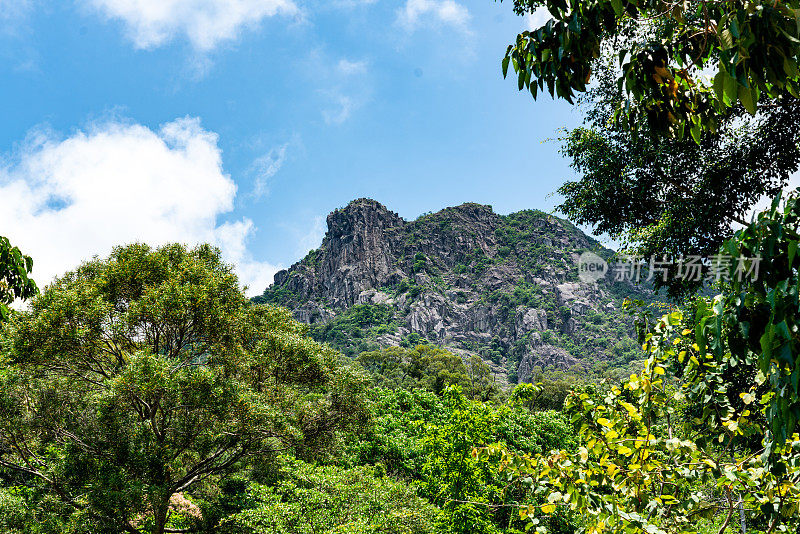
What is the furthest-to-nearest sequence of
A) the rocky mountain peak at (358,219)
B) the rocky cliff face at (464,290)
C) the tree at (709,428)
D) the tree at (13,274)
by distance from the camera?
the rocky mountain peak at (358,219), the rocky cliff face at (464,290), the tree at (13,274), the tree at (709,428)

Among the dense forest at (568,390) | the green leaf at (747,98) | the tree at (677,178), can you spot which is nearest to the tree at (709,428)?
the dense forest at (568,390)

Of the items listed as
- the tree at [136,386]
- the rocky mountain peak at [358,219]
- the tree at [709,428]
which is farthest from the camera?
the rocky mountain peak at [358,219]

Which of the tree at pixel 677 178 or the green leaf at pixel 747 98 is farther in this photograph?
the tree at pixel 677 178

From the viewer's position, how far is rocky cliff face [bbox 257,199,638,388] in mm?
109812

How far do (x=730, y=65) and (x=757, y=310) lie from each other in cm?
82

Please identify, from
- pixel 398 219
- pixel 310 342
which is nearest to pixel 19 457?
pixel 310 342

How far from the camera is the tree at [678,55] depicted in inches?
60.9

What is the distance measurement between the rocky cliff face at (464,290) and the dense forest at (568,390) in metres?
85.9

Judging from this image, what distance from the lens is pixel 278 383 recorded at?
36.2 feet

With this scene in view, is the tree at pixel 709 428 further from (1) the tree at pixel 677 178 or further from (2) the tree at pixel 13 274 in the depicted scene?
(2) the tree at pixel 13 274

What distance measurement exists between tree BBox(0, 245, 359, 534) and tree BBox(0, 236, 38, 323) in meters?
4.28

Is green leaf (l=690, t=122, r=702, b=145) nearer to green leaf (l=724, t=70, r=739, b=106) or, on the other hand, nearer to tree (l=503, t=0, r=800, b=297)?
tree (l=503, t=0, r=800, b=297)

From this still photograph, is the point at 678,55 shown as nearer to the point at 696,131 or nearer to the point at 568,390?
the point at 696,131

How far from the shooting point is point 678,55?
8.00ft
